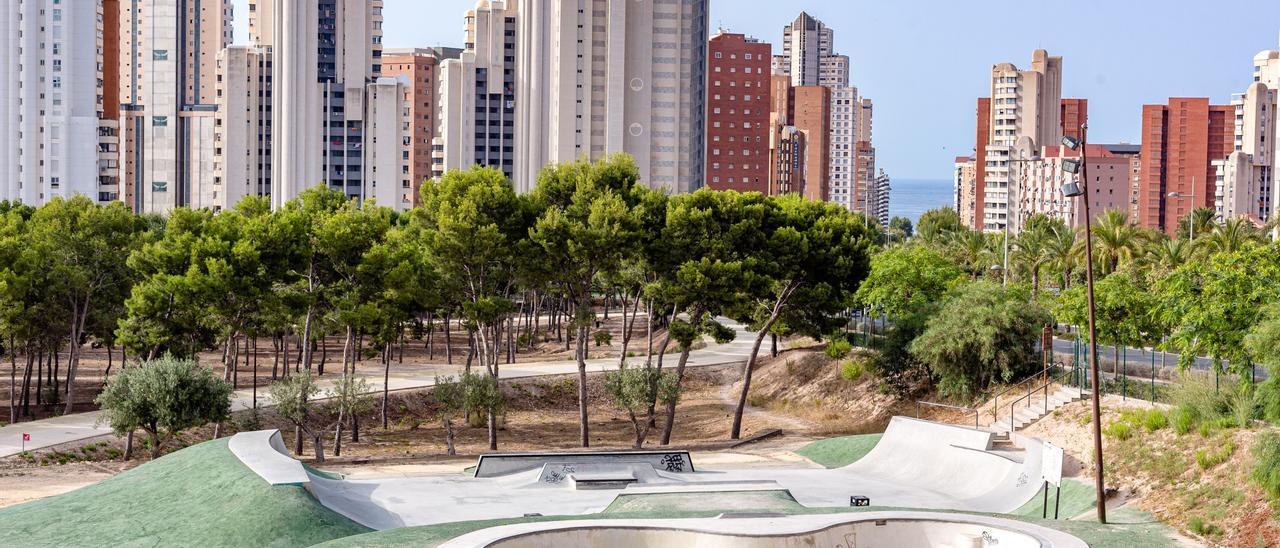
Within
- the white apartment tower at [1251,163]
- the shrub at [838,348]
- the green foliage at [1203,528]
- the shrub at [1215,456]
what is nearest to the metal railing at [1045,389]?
the shrub at [1215,456]

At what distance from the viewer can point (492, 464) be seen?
36.0 meters

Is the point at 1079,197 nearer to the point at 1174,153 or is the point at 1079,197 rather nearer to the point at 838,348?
the point at 1174,153

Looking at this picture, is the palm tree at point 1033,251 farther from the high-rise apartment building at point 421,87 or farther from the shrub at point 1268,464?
the high-rise apartment building at point 421,87

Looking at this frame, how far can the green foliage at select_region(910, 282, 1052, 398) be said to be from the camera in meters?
45.2

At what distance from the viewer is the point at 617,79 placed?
99.5 m

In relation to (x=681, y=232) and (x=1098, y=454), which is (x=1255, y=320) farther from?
(x=681, y=232)

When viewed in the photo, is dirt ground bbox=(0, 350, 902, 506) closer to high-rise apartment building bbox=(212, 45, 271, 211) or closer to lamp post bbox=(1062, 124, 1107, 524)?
lamp post bbox=(1062, 124, 1107, 524)

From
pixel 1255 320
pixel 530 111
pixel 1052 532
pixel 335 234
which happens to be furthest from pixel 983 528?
pixel 530 111

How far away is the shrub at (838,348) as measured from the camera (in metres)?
54.9

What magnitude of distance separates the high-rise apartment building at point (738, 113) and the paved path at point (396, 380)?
2754 inches

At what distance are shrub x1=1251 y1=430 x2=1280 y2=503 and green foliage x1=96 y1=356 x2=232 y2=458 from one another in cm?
2975

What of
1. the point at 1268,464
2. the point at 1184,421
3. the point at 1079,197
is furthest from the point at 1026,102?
the point at 1268,464

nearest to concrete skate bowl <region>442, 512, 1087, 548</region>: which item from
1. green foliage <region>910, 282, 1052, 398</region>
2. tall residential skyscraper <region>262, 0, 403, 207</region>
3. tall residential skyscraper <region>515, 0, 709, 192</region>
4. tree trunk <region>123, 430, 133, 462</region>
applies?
green foliage <region>910, 282, 1052, 398</region>

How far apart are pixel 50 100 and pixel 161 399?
9112 centimetres
